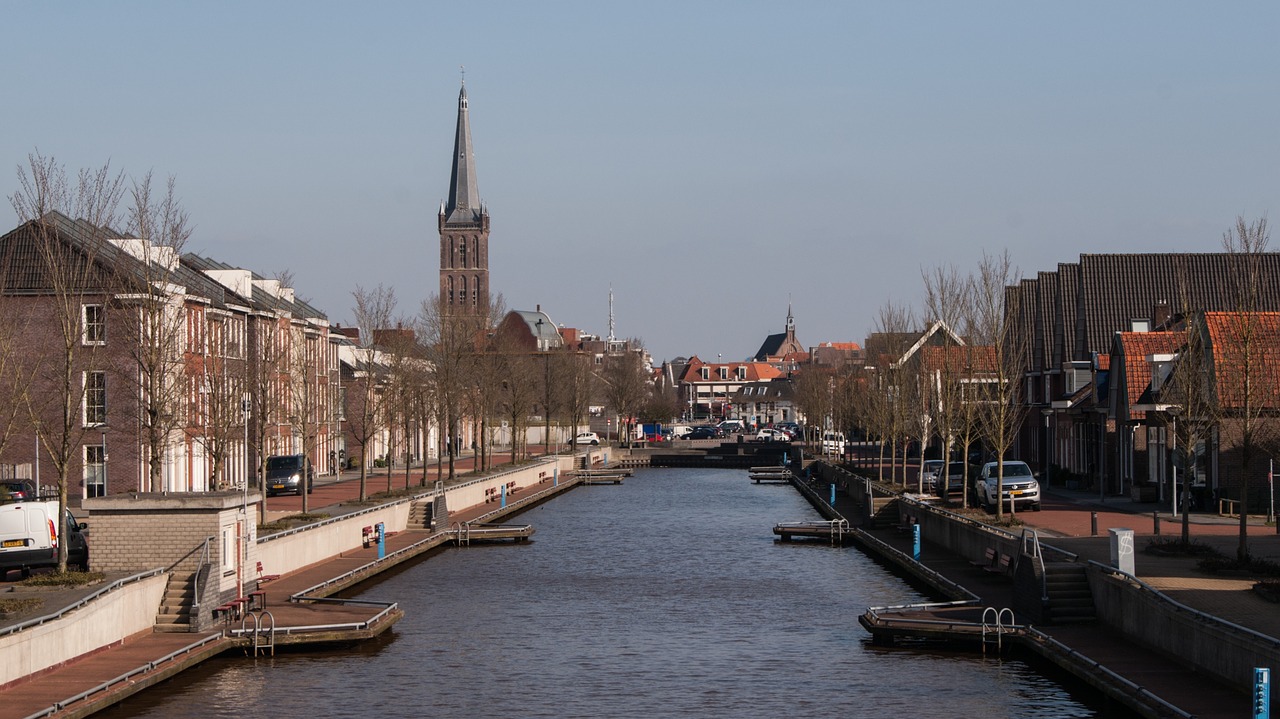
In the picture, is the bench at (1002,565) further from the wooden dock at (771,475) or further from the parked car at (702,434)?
the parked car at (702,434)

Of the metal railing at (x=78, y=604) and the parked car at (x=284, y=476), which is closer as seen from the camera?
the metal railing at (x=78, y=604)

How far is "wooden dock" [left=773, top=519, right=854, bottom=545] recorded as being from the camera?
55.2 m

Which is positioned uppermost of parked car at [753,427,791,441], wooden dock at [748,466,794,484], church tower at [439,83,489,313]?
church tower at [439,83,489,313]

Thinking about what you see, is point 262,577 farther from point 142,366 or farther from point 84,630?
point 84,630

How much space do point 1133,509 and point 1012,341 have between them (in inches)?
322

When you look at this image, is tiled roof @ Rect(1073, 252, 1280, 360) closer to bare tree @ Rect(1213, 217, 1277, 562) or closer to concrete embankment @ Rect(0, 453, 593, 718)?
bare tree @ Rect(1213, 217, 1277, 562)

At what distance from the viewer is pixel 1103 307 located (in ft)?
229

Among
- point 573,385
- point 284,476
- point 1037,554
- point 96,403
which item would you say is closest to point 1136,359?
point 1037,554

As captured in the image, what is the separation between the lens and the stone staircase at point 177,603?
95.1ft

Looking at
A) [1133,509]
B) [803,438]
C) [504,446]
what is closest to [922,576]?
[1133,509]

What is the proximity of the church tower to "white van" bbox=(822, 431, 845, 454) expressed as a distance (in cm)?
7818

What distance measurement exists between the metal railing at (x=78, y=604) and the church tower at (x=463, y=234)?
528 feet

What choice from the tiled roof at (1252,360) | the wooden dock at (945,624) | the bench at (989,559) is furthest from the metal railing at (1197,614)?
the bench at (989,559)

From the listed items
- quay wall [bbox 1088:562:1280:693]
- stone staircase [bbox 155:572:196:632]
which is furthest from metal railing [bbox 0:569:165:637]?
quay wall [bbox 1088:562:1280:693]
